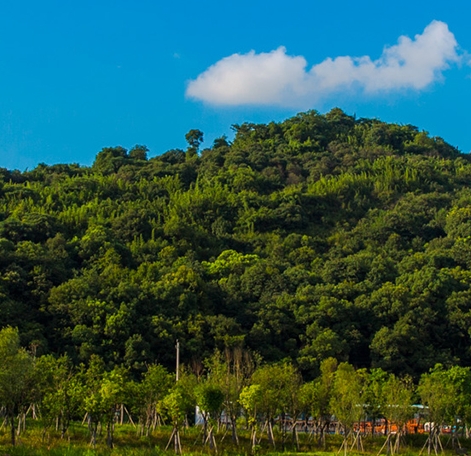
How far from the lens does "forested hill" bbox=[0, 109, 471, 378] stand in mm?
49312

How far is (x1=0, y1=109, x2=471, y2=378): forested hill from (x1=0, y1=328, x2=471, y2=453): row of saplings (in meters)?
9.98

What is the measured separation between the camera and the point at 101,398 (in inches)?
1196

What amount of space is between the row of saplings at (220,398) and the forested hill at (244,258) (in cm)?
998

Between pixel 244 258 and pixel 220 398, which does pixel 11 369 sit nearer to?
pixel 220 398

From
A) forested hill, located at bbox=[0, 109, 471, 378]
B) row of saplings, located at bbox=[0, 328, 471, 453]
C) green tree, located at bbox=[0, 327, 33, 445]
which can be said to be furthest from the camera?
forested hill, located at bbox=[0, 109, 471, 378]

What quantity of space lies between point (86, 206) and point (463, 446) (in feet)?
145

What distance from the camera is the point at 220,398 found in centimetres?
3238

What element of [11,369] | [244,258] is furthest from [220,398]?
[244,258]

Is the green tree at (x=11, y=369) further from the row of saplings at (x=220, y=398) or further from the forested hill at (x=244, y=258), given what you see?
the forested hill at (x=244, y=258)

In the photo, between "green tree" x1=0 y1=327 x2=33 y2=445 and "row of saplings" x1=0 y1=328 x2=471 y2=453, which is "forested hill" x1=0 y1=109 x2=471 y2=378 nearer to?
"row of saplings" x1=0 y1=328 x2=471 y2=453

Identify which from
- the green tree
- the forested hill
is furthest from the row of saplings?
the forested hill

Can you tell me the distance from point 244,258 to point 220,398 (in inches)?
1271

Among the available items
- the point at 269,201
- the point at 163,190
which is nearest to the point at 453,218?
the point at 269,201

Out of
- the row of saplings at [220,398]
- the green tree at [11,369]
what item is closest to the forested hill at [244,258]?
the row of saplings at [220,398]
